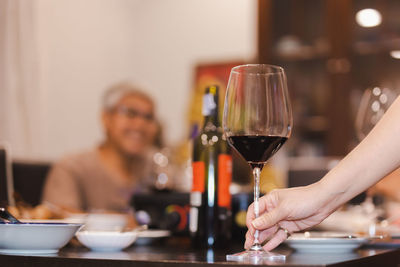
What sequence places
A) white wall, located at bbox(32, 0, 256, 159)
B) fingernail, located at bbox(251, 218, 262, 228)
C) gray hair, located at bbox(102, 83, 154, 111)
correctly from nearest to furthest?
fingernail, located at bbox(251, 218, 262, 228) → gray hair, located at bbox(102, 83, 154, 111) → white wall, located at bbox(32, 0, 256, 159)

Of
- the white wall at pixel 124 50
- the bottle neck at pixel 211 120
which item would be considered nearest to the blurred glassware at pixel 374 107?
the bottle neck at pixel 211 120

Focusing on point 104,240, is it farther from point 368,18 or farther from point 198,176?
point 368,18

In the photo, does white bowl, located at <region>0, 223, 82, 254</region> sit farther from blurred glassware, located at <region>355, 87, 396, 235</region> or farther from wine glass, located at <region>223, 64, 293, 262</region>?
blurred glassware, located at <region>355, 87, 396, 235</region>

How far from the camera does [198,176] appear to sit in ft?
4.26

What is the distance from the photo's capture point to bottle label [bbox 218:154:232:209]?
1.30 m

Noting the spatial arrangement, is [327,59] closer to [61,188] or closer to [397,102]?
[61,188]

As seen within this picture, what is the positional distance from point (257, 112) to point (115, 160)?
6.60 feet

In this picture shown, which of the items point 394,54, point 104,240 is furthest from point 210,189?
point 394,54

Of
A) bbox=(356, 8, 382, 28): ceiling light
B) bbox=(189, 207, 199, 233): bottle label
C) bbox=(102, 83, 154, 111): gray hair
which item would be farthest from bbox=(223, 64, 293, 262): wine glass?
bbox=(356, 8, 382, 28): ceiling light

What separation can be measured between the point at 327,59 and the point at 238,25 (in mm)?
833

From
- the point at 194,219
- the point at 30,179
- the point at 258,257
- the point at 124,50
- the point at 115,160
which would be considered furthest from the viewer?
the point at 124,50

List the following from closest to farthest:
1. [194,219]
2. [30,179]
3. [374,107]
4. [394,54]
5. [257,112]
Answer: [257,112]
[194,219]
[374,107]
[30,179]
[394,54]

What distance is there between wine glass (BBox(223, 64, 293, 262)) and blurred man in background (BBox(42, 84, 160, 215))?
5.49 ft

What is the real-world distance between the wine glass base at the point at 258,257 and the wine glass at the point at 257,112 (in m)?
0.06
